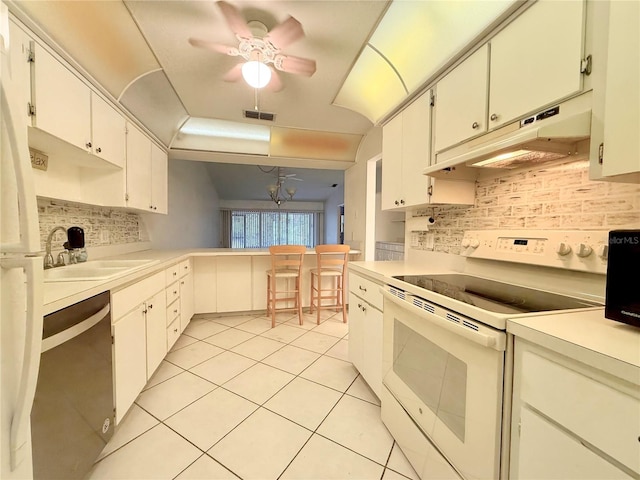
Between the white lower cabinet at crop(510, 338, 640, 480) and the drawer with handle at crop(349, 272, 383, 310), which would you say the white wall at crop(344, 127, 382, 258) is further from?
the white lower cabinet at crop(510, 338, 640, 480)

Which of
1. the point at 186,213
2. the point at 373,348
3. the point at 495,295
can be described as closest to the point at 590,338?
the point at 495,295

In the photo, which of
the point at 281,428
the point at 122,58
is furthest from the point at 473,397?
the point at 122,58

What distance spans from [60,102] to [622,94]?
2423mm

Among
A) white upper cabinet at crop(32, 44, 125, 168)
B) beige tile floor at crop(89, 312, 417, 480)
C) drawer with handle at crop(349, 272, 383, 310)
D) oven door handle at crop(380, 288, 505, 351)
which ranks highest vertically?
white upper cabinet at crop(32, 44, 125, 168)

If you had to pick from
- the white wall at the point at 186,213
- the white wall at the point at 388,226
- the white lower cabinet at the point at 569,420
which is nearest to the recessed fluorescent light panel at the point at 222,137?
the white wall at the point at 186,213

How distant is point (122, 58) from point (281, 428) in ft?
8.91

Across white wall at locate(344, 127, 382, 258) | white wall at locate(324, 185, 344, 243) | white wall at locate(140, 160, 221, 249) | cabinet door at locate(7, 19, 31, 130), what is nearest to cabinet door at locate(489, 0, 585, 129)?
white wall at locate(344, 127, 382, 258)

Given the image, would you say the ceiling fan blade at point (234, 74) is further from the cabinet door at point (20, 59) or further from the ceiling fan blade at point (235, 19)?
the cabinet door at point (20, 59)

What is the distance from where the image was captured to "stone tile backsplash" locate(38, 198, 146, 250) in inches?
67.4

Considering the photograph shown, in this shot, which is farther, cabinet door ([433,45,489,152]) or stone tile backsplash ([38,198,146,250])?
stone tile backsplash ([38,198,146,250])

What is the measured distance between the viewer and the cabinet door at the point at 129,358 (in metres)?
1.34

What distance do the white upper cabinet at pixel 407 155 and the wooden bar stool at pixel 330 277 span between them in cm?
108

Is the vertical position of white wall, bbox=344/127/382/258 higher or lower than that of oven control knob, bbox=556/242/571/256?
higher

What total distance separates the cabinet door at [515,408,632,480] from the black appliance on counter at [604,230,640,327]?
35 centimetres
